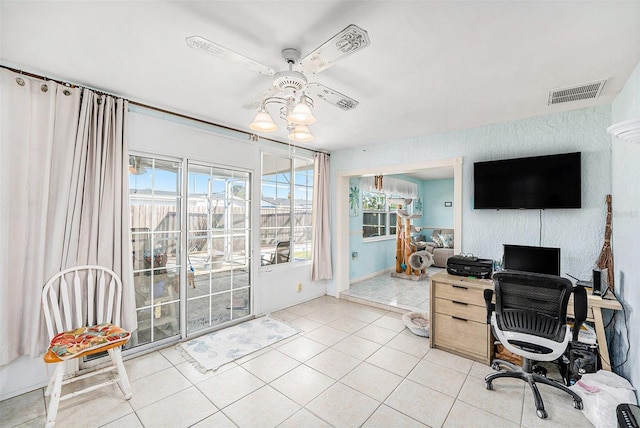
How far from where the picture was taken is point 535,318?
2047mm

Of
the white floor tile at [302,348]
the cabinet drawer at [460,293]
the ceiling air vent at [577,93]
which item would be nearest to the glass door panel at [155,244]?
the white floor tile at [302,348]

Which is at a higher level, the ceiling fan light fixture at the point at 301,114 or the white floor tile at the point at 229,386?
the ceiling fan light fixture at the point at 301,114

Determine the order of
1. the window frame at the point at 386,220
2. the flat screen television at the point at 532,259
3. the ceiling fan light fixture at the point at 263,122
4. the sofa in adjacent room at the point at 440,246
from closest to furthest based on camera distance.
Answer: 1. the ceiling fan light fixture at the point at 263,122
2. the flat screen television at the point at 532,259
3. the window frame at the point at 386,220
4. the sofa in adjacent room at the point at 440,246

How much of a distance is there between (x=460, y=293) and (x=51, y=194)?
373 centimetres

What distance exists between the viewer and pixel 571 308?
2189mm

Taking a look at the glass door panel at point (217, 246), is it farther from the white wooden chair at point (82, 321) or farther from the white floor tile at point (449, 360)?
the white floor tile at point (449, 360)

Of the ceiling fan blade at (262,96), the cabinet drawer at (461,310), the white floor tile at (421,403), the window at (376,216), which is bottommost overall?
the white floor tile at (421,403)

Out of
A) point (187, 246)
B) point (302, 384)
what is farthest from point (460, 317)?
point (187, 246)

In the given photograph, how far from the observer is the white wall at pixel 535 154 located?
104 inches

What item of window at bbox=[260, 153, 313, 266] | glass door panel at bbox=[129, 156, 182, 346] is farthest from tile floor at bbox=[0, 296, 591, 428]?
window at bbox=[260, 153, 313, 266]

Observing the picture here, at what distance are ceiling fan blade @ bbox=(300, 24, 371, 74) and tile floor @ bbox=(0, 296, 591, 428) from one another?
89.9 inches

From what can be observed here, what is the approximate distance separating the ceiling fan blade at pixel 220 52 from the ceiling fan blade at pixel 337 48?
30 cm

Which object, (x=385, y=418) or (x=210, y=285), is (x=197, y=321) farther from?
(x=385, y=418)

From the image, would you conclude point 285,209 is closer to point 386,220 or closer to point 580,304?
point 386,220
